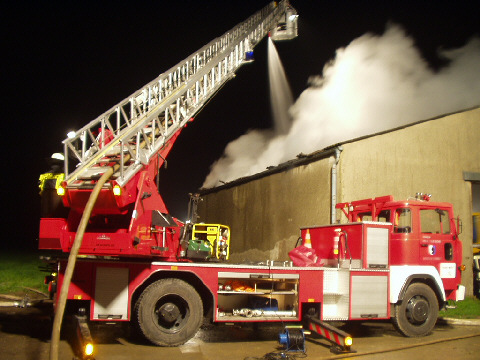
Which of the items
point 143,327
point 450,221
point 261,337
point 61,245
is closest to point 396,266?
point 450,221

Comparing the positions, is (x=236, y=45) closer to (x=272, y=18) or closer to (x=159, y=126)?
(x=272, y=18)

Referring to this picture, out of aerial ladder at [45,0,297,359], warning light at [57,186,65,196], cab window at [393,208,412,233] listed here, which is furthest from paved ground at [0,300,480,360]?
warning light at [57,186,65,196]

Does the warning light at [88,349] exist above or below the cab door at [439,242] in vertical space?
below

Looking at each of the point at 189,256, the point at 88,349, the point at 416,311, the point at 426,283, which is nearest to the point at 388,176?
the point at 426,283

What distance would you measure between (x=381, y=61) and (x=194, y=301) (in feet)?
50.0

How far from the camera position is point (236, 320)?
7.85 meters

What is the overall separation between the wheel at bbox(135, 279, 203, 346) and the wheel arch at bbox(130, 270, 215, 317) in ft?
0.41

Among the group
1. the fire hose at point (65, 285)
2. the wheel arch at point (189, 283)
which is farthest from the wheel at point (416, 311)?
the fire hose at point (65, 285)

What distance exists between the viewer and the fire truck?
721 centimetres

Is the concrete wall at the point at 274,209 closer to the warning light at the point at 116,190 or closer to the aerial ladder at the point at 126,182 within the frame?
the aerial ladder at the point at 126,182

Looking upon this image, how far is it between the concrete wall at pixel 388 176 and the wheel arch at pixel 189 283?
21.6ft

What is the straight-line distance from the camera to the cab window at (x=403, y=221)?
9398mm

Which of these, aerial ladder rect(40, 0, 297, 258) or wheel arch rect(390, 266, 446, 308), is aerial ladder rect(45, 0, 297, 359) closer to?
aerial ladder rect(40, 0, 297, 258)

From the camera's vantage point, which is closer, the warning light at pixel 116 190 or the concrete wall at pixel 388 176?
the warning light at pixel 116 190
